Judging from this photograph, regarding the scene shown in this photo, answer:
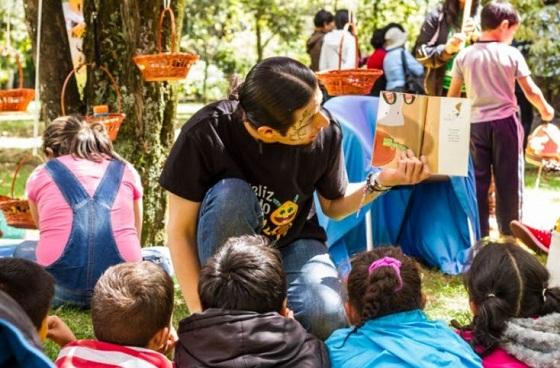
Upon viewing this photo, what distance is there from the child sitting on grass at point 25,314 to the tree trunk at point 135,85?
1.85 metres

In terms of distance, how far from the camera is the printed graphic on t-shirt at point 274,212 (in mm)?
2605

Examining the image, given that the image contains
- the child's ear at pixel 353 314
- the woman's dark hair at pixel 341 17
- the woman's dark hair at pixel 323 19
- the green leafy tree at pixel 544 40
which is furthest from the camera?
the green leafy tree at pixel 544 40

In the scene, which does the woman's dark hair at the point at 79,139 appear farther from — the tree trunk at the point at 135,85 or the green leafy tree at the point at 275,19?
the green leafy tree at the point at 275,19

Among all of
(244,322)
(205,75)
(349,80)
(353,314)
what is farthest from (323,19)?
(205,75)

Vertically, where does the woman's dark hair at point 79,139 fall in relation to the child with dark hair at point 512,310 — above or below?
above

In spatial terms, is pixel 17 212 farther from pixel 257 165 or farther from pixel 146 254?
pixel 257 165

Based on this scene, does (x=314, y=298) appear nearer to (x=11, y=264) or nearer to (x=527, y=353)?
(x=527, y=353)

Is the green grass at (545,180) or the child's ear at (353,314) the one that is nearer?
the child's ear at (353,314)

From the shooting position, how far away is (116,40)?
3969 millimetres

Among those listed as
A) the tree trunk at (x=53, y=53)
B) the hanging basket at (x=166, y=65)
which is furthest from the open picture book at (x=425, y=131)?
the tree trunk at (x=53, y=53)

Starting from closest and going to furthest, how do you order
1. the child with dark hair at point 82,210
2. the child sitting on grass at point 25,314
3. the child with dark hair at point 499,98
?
the child sitting on grass at point 25,314
the child with dark hair at point 82,210
the child with dark hair at point 499,98

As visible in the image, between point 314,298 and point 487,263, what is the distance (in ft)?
1.89

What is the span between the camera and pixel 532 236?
4.13m

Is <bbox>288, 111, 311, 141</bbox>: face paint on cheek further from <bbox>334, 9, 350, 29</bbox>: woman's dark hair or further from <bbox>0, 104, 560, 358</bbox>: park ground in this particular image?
<bbox>334, 9, 350, 29</bbox>: woman's dark hair
